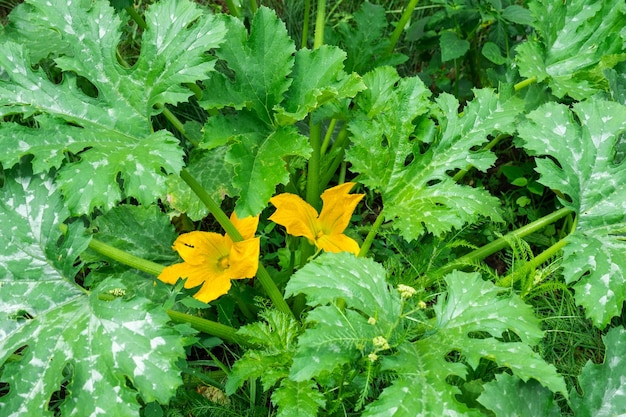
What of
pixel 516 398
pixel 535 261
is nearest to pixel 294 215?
pixel 535 261

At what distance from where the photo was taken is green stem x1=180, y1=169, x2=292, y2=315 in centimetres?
242

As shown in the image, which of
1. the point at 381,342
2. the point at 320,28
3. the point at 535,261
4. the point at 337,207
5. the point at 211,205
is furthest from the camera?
the point at 320,28

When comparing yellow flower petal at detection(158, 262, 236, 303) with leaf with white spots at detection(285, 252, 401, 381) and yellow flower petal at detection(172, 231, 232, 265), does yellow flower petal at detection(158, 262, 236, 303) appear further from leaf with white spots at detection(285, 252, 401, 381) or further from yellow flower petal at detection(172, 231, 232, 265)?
leaf with white spots at detection(285, 252, 401, 381)

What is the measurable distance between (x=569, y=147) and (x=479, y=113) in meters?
0.40

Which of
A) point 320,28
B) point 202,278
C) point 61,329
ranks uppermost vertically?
point 320,28

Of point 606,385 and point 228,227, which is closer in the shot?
point 606,385

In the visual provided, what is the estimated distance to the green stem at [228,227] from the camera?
2.42m

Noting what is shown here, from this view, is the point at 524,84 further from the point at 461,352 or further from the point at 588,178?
the point at 461,352

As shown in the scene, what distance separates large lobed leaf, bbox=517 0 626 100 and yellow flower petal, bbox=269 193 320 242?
116 cm

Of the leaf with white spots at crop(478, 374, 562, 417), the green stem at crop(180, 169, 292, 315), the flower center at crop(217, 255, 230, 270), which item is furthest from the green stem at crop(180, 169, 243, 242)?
the leaf with white spots at crop(478, 374, 562, 417)

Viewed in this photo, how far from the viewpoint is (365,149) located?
258 centimetres

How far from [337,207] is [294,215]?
8.7 inches

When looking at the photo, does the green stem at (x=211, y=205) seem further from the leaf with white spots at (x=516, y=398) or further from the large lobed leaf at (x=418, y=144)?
the leaf with white spots at (x=516, y=398)

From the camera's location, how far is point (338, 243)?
2820 mm
